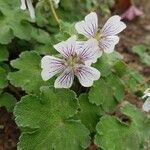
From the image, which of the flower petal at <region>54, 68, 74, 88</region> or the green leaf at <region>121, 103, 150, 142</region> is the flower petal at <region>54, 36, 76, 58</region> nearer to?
the flower petal at <region>54, 68, 74, 88</region>

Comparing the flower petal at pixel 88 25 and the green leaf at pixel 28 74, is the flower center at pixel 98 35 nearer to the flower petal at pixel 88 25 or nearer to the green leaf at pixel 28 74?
the flower petal at pixel 88 25

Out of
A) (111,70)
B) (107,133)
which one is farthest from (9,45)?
(107,133)

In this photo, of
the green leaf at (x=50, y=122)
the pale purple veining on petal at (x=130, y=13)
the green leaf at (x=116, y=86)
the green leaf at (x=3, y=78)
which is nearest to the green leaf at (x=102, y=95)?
the green leaf at (x=116, y=86)

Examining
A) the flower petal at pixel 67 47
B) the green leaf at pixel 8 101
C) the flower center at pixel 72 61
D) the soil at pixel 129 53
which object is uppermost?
the flower petal at pixel 67 47

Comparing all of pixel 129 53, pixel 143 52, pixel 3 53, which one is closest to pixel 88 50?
pixel 3 53

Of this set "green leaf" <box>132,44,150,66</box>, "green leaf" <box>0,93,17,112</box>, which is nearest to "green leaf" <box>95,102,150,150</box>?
"green leaf" <box>0,93,17,112</box>

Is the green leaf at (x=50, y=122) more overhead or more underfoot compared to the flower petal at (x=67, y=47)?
more underfoot

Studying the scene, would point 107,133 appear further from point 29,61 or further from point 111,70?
point 29,61
